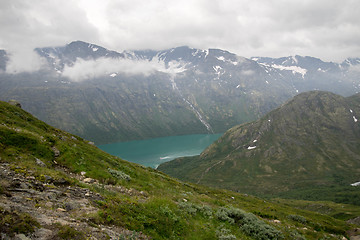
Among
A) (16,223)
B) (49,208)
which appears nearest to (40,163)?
(49,208)

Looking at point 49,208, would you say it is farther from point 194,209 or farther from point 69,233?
point 194,209

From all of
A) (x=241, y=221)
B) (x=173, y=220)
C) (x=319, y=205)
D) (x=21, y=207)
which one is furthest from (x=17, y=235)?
(x=319, y=205)

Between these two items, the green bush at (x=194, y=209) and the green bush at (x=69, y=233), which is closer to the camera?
the green bush at (x=69, y=233)

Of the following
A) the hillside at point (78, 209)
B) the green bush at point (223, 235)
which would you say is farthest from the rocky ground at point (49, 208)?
the green bush at point (223, 235)

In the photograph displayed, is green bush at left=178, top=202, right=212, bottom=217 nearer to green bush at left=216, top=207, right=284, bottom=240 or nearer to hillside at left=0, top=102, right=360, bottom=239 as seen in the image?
hillside at left=0, top=102, right=360, bottom=239

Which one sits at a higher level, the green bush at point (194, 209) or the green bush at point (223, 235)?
the green bush at point (194, 209)

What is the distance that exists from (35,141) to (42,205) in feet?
44.1

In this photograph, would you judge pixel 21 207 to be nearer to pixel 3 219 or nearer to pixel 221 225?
pixel 3 219

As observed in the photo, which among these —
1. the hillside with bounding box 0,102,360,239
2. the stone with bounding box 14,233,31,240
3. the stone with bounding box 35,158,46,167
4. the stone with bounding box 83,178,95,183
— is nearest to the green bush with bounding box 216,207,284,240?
the hillside with bounding box 0,102,360,239

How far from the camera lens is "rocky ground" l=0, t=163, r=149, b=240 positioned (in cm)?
899

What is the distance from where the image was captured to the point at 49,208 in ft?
36.4

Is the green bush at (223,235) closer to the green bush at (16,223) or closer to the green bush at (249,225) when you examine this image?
the green bush at (249,225)

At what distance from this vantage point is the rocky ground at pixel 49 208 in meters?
8.99

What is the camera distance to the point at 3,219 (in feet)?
27.2
